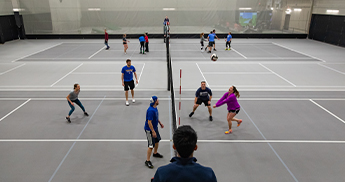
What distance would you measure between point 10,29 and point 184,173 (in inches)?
1296

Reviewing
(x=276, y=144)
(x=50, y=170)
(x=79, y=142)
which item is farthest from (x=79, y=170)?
(x=276, y=144)

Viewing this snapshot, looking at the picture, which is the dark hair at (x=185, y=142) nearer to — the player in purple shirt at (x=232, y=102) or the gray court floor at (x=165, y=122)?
the gray court floor at (x=165, y=122)

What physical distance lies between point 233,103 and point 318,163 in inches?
114

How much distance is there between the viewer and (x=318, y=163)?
259 inches

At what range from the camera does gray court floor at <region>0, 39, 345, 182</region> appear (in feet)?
20.8

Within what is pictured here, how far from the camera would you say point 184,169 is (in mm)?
2404

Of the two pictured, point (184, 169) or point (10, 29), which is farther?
point (10, 29)

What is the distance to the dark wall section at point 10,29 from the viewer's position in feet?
85.8

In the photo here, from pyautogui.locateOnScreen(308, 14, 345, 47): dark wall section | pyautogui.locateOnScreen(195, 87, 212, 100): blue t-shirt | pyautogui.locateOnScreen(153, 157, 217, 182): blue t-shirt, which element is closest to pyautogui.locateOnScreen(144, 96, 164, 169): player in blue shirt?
pyautogui.locateOnScreen(195, 87, 212, 100): blue t-shirt

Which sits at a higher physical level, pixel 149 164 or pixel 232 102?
pixel 232 102

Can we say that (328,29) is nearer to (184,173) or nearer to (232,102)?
(232,102)

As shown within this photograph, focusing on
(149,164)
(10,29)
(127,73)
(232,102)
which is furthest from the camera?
(10,29)

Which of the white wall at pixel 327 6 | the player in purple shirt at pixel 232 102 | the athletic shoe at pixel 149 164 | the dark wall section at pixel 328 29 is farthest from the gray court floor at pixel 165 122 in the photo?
the white wall at pixel 327 6

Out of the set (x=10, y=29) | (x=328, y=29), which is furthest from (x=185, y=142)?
(x=10, y=29)
